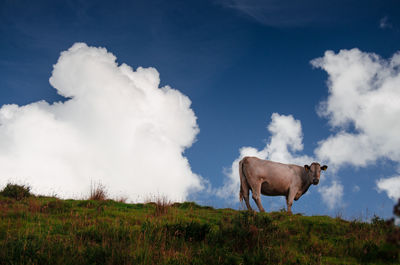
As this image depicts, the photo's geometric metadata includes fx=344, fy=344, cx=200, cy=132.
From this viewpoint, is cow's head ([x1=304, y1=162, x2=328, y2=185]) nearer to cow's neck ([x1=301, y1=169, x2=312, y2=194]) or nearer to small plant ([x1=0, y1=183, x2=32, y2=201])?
cow's neck ([x1=301, y1=169, x2=312, y2=194])

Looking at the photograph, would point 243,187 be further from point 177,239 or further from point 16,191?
point 16,191

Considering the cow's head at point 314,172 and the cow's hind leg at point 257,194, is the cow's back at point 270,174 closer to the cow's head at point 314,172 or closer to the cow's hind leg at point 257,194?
the cow's hind leg at point 257,194

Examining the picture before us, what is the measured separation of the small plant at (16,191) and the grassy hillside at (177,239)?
2614 mm

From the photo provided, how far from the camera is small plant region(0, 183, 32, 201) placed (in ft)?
52.9

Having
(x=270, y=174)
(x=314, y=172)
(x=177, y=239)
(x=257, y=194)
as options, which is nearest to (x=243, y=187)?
(x=257, y=194)

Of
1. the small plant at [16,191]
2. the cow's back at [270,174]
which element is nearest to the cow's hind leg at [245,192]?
the cow's back at [270,174]

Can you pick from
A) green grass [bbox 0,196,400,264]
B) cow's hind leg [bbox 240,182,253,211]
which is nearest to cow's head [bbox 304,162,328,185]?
green grass [bbox 0,196,400,264]

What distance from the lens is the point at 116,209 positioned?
45.9 ft

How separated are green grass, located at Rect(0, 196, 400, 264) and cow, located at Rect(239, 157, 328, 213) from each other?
2.63 meters

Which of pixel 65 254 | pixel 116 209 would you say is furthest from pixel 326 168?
pixel 65 254

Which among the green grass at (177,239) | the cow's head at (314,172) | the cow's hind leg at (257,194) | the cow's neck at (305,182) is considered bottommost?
the green grass at (177,239)

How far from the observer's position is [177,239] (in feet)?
30.8

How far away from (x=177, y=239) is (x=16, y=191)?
35.1ft

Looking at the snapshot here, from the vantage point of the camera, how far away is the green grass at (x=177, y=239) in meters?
7.46
